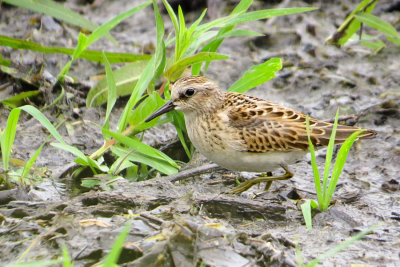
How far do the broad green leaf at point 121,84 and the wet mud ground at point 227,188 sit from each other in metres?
0.14

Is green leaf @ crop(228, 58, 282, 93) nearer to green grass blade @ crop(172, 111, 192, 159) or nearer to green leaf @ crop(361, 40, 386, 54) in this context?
green grass blade @ crop(172, 111, 192, 159)

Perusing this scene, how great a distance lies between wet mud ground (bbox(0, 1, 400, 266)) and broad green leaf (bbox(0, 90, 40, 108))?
0.10 m

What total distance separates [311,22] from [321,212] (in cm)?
530

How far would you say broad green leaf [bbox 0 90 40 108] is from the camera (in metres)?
6.88

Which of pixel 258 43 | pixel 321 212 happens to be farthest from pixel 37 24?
pixel 321 212

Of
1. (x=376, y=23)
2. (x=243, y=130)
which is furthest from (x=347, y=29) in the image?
(x=243, y=130)

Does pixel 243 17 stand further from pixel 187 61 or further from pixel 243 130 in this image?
pixel 243 130

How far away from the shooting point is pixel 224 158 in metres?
5.52

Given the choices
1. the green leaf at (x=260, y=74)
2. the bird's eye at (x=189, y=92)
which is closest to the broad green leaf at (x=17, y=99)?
the bird's eye at (x=189, y=92)

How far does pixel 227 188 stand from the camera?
19.7ft

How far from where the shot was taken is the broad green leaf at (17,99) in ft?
22.6

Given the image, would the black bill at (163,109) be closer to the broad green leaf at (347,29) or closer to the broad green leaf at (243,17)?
the broad green leaf at (243,17)

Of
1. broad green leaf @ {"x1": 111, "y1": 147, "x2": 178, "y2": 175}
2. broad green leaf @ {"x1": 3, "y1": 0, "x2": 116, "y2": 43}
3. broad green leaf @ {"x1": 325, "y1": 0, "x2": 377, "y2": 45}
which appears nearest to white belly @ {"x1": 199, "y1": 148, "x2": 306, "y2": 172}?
broad green leaf @ {"x1": 111, "y1": 147, "x2": 178, "y2": 175}

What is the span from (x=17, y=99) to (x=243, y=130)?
2871 millimetres
